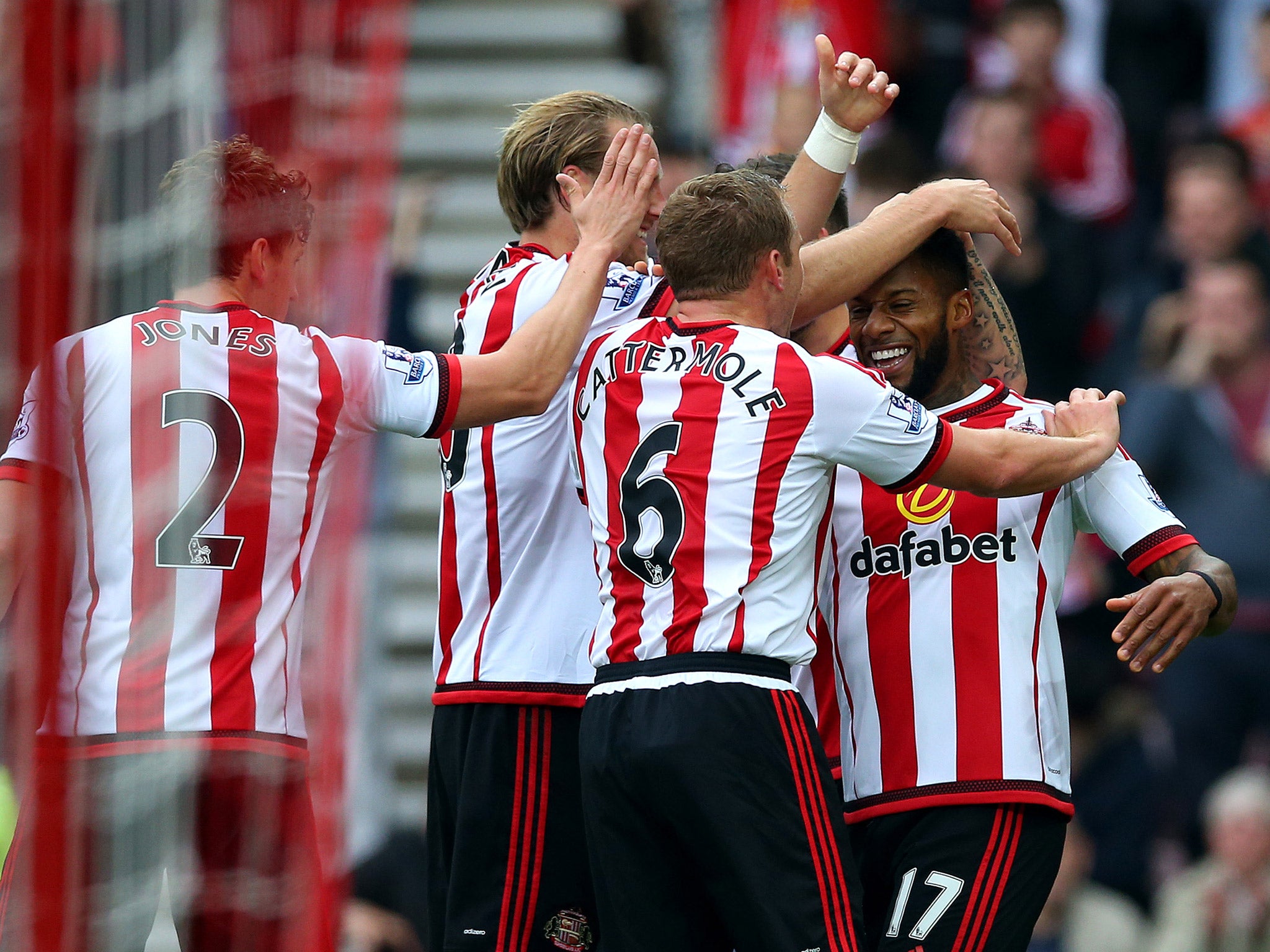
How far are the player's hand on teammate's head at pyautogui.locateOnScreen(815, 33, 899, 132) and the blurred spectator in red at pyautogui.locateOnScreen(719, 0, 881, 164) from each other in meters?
4.48

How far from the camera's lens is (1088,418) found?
13.1 ft

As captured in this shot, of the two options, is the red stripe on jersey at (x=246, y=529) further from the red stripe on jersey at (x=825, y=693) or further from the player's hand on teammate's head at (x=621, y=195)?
the red stripe on jersey at (x=825, y=693)

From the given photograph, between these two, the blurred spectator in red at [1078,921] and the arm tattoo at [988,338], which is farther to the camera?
the blurred spectator in red at [1078,921]

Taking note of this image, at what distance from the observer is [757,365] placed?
3.75 metres

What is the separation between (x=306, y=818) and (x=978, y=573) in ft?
4.93

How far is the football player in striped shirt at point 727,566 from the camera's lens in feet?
11.8

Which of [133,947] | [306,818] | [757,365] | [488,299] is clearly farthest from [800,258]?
[133,947]

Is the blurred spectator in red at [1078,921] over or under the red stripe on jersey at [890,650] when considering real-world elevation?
A: under

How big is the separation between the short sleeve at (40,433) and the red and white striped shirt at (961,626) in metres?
1.70

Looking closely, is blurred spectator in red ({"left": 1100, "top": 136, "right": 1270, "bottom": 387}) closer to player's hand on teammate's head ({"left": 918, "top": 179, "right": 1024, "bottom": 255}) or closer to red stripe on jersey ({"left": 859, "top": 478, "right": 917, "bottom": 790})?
player's hand on teammate's head ({"left": 918, "top": 179, "right": 1024, "bottom": 255})

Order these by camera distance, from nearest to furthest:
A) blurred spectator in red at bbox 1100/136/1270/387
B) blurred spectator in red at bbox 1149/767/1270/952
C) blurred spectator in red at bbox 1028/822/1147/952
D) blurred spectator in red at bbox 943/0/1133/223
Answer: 1. blurred spectator in red at bbox 1149/767/1270/952
2. blurred spectator in red at bbox 1028/822/1147/952
3. blurred spectator in red at bbox 1100/136/1270/387
4. blurred spectator in red at bbox 943/0/1133/223

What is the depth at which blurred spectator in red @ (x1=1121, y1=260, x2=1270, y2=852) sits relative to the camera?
748 cm

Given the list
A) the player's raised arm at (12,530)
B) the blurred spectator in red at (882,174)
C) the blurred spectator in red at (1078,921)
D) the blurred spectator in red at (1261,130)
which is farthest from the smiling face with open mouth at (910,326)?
the blurred spectator in red at (1261,130)

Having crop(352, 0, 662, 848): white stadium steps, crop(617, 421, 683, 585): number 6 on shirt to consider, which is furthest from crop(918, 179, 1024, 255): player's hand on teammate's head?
crop(352, 0, 662, 848): white stadium steps
